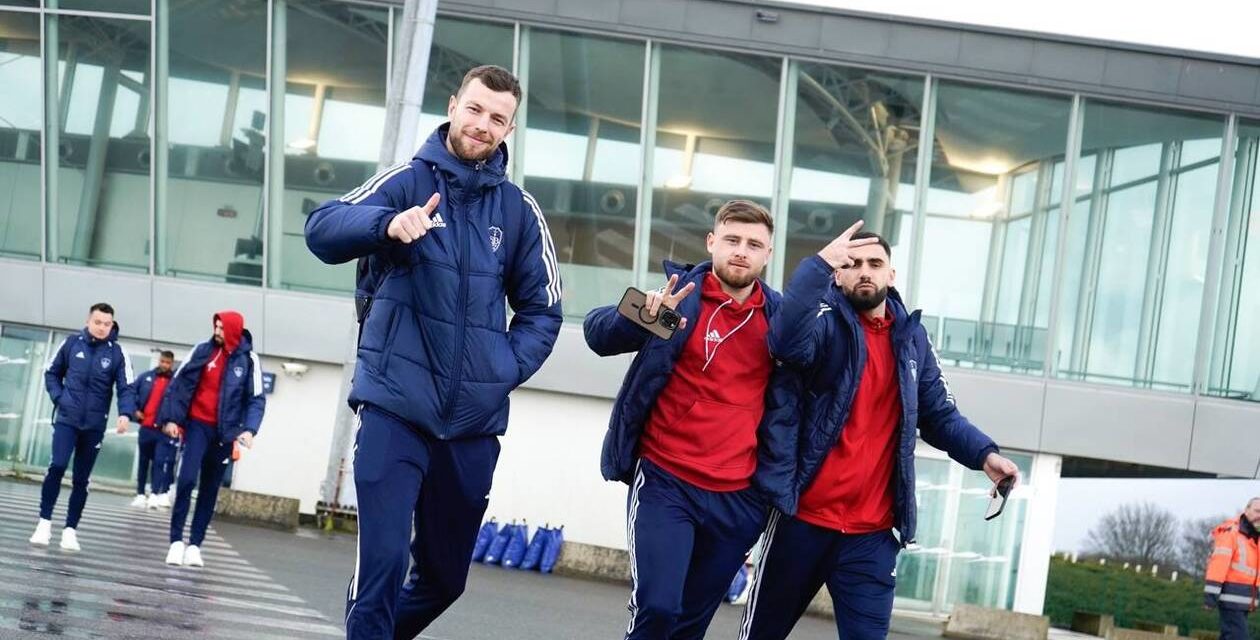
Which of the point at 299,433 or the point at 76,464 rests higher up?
the point at 76,464

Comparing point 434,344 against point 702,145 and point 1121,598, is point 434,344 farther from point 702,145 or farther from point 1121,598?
point 1121,598

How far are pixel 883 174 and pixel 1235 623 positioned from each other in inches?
473

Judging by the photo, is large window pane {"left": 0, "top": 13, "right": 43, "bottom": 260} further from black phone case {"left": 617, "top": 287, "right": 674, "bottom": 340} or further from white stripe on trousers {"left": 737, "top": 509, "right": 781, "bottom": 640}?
black phone case {"left": 617, "top": 287, "right": 674, "bottom": 340}

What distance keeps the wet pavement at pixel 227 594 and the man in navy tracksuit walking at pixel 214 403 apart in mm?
813

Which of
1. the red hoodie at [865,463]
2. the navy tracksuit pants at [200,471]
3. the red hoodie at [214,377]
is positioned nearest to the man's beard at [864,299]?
the red hoodie at [865,463]

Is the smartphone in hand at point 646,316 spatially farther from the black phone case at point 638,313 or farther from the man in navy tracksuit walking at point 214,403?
the man in navy tracksuit walking at point 214,403

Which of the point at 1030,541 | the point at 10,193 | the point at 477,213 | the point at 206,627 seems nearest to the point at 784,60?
the point at 1030,541

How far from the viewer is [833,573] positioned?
7.49 metres

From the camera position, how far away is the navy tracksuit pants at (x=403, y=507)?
6.06 m

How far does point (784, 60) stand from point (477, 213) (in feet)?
73.6

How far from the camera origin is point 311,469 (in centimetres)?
3028

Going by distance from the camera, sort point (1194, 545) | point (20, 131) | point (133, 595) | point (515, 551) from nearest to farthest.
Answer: point (133, 595) < point (515, 551) < point (20, 131) < point (1194, 545)

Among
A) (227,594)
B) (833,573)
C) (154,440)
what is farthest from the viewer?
(154,440)

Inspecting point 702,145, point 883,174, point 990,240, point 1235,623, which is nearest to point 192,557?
point 1235,623
